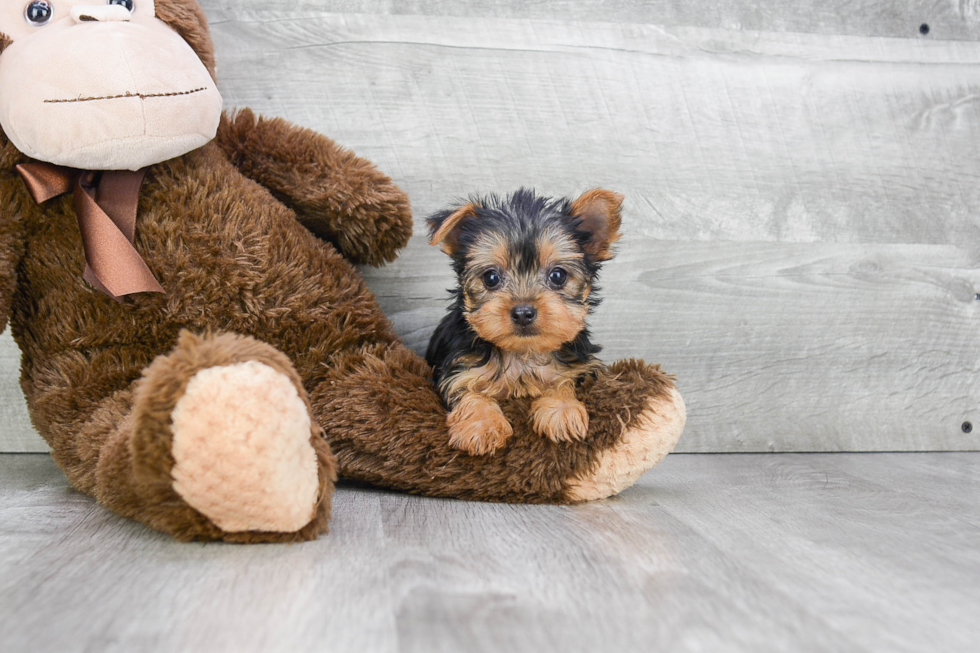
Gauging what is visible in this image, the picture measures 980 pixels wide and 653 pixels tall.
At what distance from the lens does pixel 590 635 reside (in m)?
1.16

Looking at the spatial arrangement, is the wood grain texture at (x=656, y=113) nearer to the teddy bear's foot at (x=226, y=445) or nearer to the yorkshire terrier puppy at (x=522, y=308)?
the yorkshire terrier puppy at (x=522, y=308)

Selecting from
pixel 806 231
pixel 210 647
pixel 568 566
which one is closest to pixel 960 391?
pixel 806 231

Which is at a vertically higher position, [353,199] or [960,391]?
[353,199]

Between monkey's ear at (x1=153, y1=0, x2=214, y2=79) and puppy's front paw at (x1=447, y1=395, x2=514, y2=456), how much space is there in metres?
1.07

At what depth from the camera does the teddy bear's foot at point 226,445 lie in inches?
54.7

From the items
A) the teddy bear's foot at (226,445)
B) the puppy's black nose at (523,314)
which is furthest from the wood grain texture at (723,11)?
the teddy bear's foot at (226,445)

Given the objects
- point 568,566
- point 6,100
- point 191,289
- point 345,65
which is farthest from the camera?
point 345,65

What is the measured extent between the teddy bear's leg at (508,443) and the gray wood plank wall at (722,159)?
0.60 meters

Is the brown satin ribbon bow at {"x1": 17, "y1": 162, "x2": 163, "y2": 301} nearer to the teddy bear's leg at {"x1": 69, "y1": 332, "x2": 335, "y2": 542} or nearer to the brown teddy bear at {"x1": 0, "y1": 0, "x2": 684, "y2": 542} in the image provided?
the brown teddy bear at {"x1": 0, "y1": 0, "x2": 684, "y2": 542}

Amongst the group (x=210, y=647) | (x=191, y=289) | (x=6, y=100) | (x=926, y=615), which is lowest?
(x=926, y=615)

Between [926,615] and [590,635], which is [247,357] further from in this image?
[926,615]

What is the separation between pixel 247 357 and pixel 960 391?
2.44 m

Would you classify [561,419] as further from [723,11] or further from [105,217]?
[723,11]

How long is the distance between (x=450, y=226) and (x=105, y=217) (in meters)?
0.77
